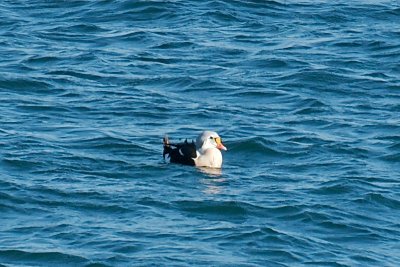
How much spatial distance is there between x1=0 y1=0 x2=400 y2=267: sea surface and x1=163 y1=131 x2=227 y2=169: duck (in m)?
0.20

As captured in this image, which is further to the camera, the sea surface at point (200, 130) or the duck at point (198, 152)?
the duck at point (198, 152)

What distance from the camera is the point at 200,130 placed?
78.8 feet

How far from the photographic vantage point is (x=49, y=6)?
32.2m

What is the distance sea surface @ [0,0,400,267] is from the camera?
18656mm

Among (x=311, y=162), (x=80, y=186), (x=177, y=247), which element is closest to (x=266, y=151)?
(x=311, y=162)

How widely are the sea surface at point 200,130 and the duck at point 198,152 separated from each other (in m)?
0.20

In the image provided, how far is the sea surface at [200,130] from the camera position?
734 inches

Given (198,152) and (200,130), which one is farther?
(200,130)

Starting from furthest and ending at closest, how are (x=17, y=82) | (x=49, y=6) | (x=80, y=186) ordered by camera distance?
1. (x=49, y=6)
2. (x=17, y=82)
3. (x=80, y=186)

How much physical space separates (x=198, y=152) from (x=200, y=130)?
190 cm

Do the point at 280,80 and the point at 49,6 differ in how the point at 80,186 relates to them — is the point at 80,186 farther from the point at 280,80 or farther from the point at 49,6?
the point at 49,6

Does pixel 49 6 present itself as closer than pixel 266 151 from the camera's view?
No

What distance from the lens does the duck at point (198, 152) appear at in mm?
21906

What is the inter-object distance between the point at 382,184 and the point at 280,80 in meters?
6.12
